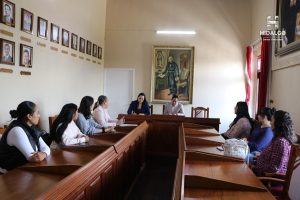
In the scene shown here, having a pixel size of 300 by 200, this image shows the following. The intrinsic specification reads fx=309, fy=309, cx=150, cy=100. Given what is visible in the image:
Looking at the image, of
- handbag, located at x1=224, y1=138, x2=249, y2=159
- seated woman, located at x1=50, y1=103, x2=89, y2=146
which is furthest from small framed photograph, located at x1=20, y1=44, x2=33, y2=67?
handbag, located at x1=224, y1=138, x2=249, y2=159

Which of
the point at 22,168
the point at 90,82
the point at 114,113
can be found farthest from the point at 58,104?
the point at 22,168

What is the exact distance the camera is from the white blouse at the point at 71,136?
3.32 metres

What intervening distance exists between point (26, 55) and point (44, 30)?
765mm

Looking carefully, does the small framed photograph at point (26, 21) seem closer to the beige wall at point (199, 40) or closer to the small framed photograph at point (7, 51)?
the small framed photograph at point (7, 51)

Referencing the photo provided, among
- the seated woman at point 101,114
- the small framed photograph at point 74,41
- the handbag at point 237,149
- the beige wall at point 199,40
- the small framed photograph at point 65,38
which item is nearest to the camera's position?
the handbag at point 237,149

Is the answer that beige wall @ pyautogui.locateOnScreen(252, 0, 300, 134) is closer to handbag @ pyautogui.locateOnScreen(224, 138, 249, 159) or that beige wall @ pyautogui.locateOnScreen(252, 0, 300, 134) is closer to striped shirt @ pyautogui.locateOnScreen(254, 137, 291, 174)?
striped shirt @ pyautogui.locateOnScreen(254, 137, 291, 174)

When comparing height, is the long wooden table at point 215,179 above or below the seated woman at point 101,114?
below

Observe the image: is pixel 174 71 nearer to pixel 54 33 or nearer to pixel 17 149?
pixel 54 33

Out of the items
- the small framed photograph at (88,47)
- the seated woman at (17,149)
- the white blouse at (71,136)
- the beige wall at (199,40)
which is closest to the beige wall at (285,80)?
the beige wall at (199,40)

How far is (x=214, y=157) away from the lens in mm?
2801

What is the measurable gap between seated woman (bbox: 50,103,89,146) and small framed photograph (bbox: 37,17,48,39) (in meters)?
2.62

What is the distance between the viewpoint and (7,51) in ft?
15.4

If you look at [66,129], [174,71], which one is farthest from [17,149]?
[174,71]

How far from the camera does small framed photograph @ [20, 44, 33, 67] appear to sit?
5.05 metres
